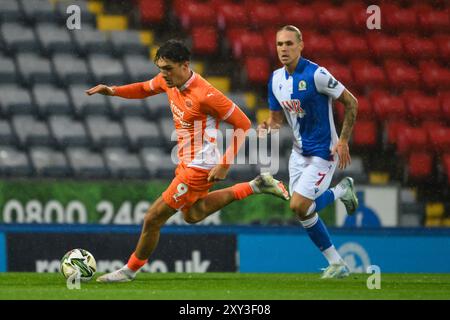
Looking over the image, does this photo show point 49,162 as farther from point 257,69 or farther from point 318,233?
point 318,233

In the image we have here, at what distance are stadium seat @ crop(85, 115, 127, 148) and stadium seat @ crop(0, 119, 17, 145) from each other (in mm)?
735

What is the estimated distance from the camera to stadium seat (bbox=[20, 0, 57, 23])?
40.4 feet

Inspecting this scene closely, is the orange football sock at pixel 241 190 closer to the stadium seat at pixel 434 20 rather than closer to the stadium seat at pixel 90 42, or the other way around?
the stadium seat at pixel 90 42

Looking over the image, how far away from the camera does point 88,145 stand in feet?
36.3

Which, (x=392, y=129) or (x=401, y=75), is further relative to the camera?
(x=401, y=75)

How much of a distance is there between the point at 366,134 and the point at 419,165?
61cm

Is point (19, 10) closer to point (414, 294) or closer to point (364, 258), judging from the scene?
point (364, 258)

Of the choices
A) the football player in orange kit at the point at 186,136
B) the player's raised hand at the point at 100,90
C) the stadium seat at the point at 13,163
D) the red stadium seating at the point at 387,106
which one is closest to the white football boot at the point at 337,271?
the football player in orange kit at the point at 186,136

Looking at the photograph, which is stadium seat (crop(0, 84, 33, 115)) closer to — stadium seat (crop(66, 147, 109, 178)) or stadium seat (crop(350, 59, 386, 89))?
stadium seat (crop(66, 147, 109, 178))

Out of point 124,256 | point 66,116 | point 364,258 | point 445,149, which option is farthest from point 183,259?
point 445,149

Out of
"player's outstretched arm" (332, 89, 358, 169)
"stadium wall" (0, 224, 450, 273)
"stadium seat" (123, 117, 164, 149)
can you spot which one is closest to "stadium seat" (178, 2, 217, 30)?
"stadium seat" (123, 117, 164, 149)

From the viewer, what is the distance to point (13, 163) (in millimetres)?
10625

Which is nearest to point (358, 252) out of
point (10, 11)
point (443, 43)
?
point (443, 43)

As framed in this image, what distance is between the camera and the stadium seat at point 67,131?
A: 36.1ft
